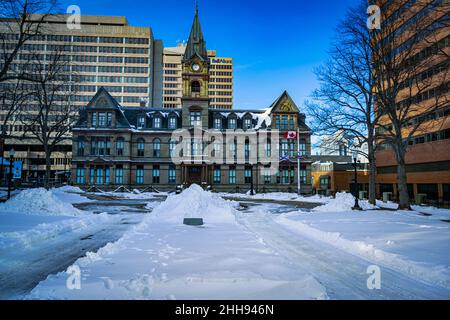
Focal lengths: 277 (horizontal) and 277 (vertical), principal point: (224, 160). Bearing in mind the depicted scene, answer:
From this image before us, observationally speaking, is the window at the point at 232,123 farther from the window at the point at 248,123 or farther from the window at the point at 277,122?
the window at the point at 277,122

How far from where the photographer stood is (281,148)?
4538 centimetres

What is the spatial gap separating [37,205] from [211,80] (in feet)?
351

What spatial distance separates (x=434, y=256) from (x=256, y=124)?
40.5m

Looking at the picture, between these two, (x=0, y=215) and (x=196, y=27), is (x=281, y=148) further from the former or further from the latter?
(x=0, y=215)

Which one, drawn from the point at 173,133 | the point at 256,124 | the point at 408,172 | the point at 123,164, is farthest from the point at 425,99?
the point at 123,164

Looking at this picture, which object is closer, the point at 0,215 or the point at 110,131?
the point at 0,215

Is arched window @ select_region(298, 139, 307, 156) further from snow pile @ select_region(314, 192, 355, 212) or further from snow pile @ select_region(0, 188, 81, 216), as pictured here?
snow pile @ select_region(0, 188, 81, 216)

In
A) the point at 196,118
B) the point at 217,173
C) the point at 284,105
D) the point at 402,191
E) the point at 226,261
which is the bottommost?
the point at 226,261

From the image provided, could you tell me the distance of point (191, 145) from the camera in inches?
1727

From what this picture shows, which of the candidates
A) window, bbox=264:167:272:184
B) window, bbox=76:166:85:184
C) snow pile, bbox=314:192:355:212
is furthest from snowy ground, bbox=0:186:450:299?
window, bbox=264:167:272:184

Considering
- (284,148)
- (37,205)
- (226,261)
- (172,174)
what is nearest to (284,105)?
(284,148)

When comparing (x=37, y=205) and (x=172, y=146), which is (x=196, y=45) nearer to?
(x=172, y=146)

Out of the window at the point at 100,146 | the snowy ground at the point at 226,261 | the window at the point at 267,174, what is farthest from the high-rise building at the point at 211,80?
the snowy ground at the point at 226,261

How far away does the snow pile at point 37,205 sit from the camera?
15.1 m
